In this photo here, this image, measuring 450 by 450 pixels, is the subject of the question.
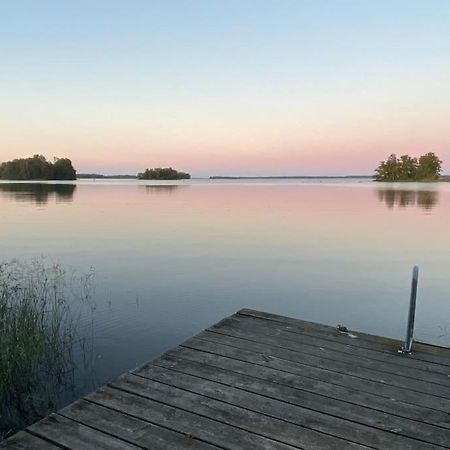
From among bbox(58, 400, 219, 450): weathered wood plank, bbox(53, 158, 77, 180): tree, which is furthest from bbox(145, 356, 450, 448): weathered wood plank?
bbox(53, 158, 77, 180): tree

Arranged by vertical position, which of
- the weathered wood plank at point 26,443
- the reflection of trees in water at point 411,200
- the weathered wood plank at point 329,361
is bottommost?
the weathered wood plank at point 26,443

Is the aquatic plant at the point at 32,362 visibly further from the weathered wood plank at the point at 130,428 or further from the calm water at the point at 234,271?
the weathered wood plank at the point at 130,428

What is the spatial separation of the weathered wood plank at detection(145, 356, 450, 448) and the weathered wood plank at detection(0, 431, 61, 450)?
1136 millimetres


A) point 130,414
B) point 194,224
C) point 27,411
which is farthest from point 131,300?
point 194,224

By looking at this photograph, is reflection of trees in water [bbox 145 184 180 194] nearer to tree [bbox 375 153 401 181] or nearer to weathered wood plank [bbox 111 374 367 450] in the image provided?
weathered wood plank [bbox 111 374 367 450]

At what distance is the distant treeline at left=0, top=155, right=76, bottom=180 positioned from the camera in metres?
104

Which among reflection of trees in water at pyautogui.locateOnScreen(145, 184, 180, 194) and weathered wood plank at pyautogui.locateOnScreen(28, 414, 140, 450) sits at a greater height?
reflection of trees in water at pyautogui.locateOnScreen(145, 184, 180, 194)

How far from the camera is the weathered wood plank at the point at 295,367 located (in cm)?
337

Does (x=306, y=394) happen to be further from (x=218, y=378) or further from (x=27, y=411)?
(x=27, y=411)

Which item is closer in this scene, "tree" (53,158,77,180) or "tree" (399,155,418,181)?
"tree" (53,158,77,180)

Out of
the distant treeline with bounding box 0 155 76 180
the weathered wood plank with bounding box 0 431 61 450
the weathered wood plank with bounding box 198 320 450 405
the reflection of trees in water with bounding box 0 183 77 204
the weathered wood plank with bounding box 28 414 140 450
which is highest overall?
the distant treeline with bounding box 0 155 76 180

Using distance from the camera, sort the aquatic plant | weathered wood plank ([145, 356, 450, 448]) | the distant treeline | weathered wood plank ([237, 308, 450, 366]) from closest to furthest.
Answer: weathered wood plank ([145, 356, 450, 448]), weathered wood plank ([237, 308, 450, 366]), the aquatic plant, the distant treeline

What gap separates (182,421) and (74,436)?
749mm

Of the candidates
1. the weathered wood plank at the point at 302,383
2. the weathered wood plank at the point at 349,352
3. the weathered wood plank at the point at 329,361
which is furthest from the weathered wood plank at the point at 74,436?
the weathered wood plank at the point at 349,352
